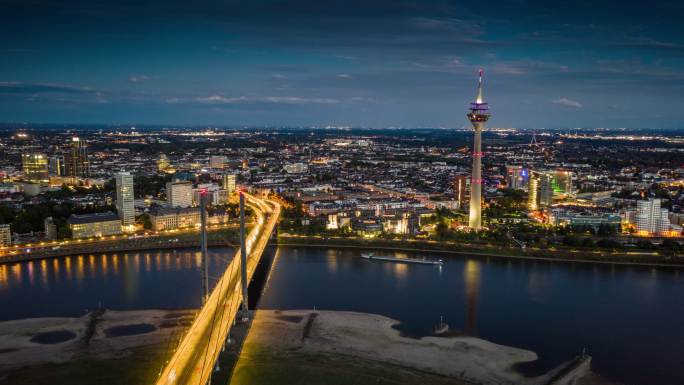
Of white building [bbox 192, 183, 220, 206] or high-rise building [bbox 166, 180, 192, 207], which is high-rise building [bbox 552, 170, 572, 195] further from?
high-rise building [bbox 166, 180, 192, 207]

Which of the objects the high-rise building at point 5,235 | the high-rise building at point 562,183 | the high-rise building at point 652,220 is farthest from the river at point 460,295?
the high-rise building at point 562,183

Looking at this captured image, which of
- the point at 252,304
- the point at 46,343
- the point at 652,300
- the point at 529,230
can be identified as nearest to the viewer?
the point at 46,343

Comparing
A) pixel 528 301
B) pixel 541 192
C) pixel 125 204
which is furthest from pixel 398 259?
pixel 541 192

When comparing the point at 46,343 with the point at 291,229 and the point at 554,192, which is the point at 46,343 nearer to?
the point at 291,229

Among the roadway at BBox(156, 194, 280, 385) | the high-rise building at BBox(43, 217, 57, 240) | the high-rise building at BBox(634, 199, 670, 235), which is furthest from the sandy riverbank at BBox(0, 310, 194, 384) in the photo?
the high-rise building at BBox(634, 199, 670, 235)

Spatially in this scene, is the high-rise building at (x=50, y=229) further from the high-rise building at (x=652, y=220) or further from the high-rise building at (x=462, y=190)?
the high-rise building at (x=652, y=220)

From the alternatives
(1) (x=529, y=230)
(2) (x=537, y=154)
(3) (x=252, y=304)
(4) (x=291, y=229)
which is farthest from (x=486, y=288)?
(2) (x=537, y=154)
